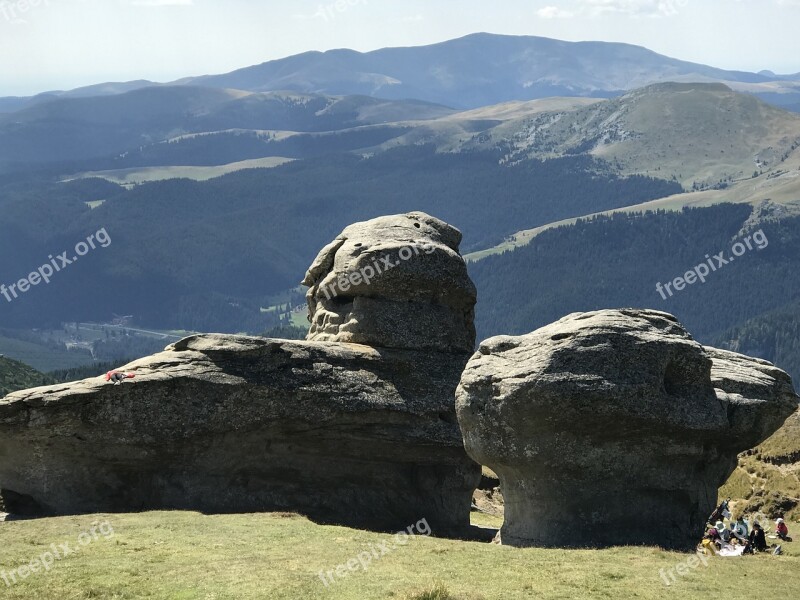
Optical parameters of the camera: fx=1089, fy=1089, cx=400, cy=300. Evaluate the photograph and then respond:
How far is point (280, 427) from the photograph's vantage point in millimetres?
53719

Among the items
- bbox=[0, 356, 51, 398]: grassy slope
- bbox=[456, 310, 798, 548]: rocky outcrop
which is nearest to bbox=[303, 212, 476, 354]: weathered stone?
bbox=[456, 310, 798, 548]: rocky outcrop

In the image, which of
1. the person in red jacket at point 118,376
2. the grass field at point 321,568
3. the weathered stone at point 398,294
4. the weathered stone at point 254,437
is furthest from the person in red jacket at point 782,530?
the person in red jacket at point 118,376

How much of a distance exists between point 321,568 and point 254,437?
614 inches

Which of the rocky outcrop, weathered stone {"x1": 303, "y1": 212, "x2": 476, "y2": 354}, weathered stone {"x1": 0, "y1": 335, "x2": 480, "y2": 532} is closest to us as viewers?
the rocky outcrop

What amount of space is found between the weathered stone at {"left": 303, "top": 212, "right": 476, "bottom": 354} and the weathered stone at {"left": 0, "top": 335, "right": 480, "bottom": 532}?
5.40 ft

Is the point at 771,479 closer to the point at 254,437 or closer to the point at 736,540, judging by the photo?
the point at 736,540

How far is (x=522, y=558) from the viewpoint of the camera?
4059 centimetres

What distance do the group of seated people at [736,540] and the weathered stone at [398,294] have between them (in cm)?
2027

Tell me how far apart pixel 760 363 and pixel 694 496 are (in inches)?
373

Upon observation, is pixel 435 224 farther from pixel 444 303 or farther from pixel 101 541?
pixel 101 541

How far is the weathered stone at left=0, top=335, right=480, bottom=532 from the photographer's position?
50.8 metres

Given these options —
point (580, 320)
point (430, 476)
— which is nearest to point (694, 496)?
point (580, 320)

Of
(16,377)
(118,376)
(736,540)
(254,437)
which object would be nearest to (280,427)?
(254,437)

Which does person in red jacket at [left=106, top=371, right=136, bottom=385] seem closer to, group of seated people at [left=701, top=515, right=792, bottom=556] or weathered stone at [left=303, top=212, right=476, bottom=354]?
weathered stone at [left=303, top=212, right=476, bottom=354]
